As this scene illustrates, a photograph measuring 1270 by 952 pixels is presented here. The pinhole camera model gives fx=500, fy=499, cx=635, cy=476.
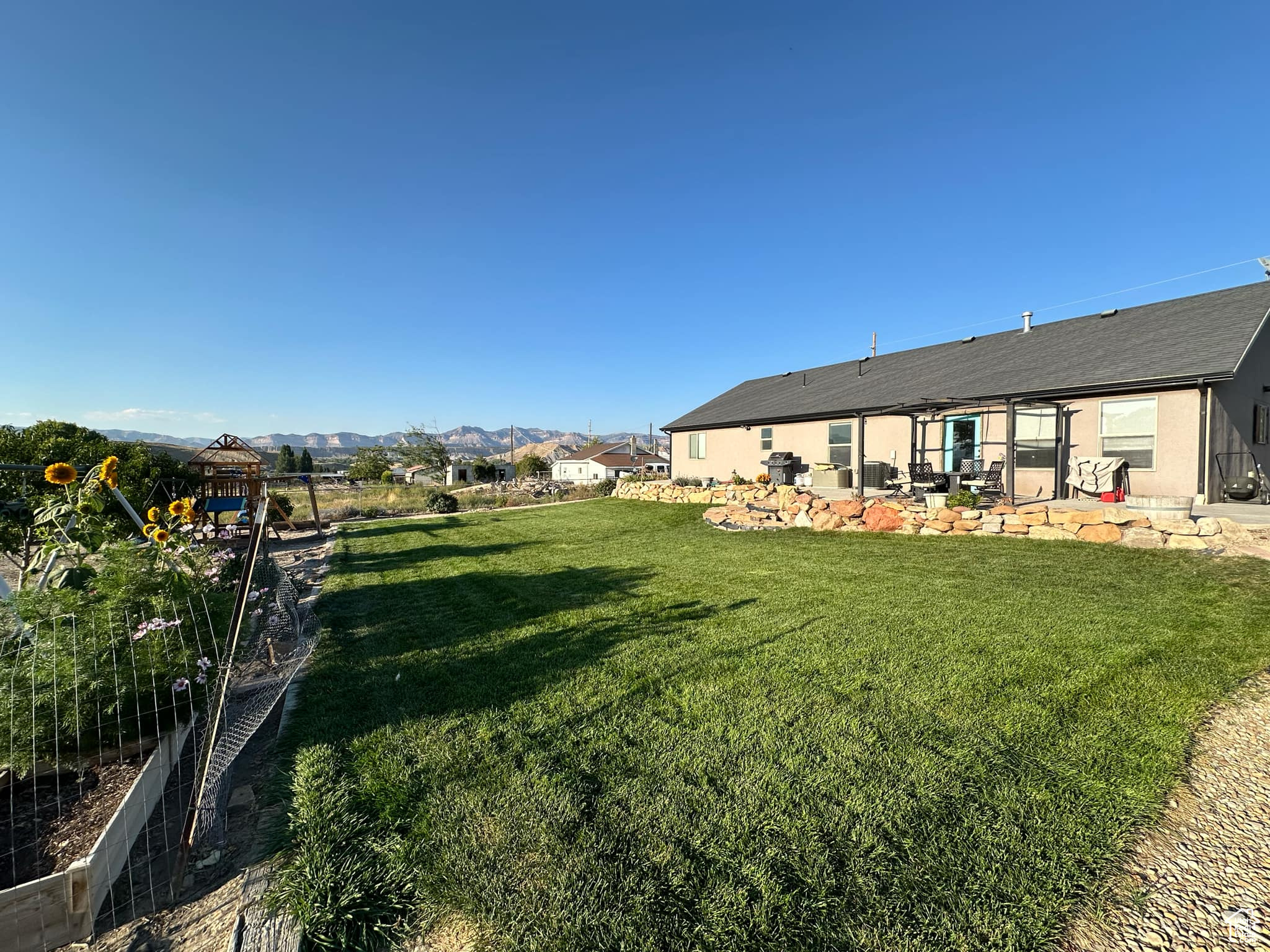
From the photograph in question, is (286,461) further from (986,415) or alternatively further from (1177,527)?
(1177,527)

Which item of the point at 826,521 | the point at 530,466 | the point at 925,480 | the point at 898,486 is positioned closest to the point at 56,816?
the point at 826,521

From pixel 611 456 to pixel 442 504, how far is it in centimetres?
4590

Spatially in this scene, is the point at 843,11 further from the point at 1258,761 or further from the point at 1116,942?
the point at 1116,942

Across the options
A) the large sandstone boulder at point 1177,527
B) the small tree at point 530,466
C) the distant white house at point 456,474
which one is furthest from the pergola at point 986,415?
the small tree at point 530,466

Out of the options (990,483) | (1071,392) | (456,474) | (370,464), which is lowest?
(456,474)

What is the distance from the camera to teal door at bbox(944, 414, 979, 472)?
12.5 metres

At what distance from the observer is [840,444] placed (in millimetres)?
15375

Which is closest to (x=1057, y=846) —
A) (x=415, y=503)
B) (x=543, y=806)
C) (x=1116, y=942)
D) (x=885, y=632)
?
(x=1116, y=942)

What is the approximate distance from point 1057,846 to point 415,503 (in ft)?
69.2

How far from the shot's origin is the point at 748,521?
1099 centimetres

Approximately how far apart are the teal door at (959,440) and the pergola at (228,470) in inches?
632

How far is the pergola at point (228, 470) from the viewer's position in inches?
433

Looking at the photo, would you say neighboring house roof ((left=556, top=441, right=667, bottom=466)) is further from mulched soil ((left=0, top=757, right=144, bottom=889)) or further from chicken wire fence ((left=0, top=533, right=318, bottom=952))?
mulched soil ((left=0, top=757, right=144, bottom=889))

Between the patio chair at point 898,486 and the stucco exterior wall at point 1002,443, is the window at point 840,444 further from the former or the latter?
the patio chair at point 898,486
